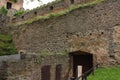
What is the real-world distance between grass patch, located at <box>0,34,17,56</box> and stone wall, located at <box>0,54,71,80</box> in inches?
223

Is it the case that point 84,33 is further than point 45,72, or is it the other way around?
point 84,33

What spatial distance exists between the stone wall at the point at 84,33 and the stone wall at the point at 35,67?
1.40 m

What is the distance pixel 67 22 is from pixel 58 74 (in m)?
3.66

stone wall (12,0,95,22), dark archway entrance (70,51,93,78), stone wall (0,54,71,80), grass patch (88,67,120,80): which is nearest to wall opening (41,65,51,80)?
stone wall (0,54,71,80)

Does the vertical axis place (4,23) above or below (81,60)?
above

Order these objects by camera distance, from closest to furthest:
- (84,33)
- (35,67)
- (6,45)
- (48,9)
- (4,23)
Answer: (35,67) → (84,33) → (48,9) → (6,45) → (4,23)

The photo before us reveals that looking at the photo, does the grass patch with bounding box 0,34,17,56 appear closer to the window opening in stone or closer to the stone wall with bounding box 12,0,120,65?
the stone wall with bounding box 12,0,120,65

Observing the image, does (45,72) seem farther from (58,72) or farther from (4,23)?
(4,23)

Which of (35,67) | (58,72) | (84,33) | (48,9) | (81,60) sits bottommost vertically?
(58,72)

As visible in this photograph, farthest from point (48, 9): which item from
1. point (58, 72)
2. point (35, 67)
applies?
point (35, 67)

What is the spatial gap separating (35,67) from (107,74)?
10.5ft

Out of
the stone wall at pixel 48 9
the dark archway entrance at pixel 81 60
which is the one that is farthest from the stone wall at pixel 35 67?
the stone wall at pixel 48 9

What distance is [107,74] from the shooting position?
11.6m

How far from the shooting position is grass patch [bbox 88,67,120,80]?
11.0 m
